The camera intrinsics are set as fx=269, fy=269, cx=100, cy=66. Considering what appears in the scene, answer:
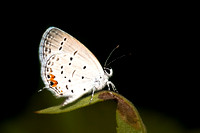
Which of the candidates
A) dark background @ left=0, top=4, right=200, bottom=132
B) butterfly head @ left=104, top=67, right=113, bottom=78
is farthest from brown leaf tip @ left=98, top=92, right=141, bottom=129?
dark background @ left=0, top=4, right=200, bottom=132

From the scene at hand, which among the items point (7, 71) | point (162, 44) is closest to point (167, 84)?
point (162, 44)

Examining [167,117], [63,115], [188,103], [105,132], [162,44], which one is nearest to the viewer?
[105,132]

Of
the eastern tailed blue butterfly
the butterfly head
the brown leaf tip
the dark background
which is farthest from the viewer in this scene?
the dark background

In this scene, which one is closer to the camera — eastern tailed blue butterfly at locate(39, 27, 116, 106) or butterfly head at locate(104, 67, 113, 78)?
eastern tailed blue butterfly at locate(39, 27, 116, 106)

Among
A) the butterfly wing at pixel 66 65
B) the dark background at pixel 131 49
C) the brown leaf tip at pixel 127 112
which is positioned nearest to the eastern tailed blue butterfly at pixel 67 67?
the butterfly wing at pixel 66 65

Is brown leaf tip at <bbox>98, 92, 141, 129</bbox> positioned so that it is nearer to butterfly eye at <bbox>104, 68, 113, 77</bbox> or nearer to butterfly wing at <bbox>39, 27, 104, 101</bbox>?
butterfly wing at <bbox>39, 27, 104, 101</bbox>

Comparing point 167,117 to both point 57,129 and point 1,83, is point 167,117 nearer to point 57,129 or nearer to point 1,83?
point 57,129
